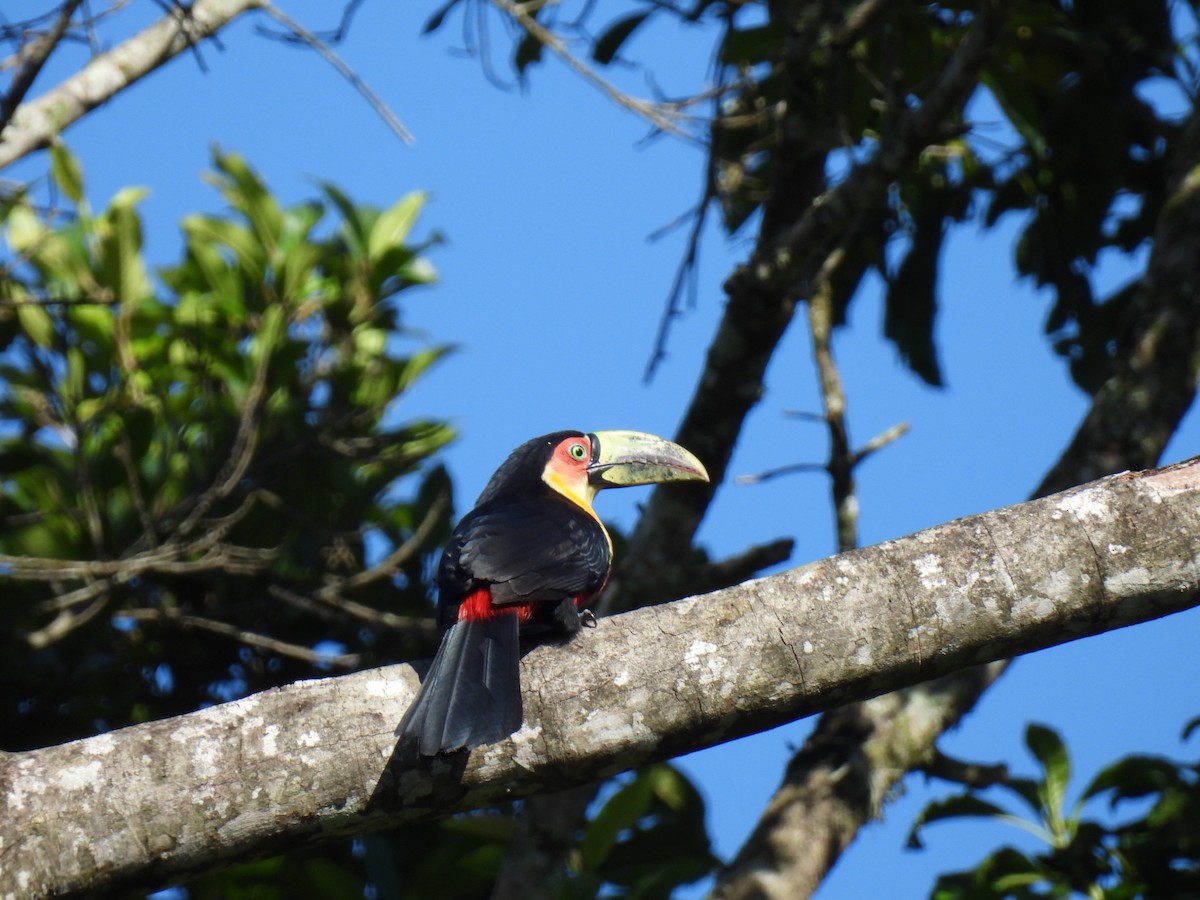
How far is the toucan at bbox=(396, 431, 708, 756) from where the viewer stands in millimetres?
2125

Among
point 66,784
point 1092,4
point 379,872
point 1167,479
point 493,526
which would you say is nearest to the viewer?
point 66,784

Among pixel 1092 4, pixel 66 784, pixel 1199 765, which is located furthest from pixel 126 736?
pixel 1092 4

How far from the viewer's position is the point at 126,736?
83.7 inches

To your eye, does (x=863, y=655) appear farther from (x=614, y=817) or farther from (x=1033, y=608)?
(x=614, y=817)

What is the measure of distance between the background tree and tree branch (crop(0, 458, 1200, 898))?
1.30 meters

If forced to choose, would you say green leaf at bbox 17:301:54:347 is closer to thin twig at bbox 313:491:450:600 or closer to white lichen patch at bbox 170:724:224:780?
thin twig at bbox 313:491:450:600

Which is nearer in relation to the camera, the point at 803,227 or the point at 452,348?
the point at 803,227

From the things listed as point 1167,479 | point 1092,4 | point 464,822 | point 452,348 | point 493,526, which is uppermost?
point 1092,4

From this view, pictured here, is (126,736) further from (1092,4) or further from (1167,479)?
(1092,4)

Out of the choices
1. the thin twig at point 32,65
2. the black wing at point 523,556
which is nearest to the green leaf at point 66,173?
Answer: the thin twig at point 32,65

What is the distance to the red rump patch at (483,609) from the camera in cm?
267

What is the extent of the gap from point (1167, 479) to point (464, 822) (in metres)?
2.40

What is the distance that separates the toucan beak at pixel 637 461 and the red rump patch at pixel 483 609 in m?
1.02

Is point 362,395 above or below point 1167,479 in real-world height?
above
